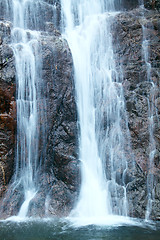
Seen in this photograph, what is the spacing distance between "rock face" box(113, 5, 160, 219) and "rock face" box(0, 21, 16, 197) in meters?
4.35

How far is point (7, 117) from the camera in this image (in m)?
8.82

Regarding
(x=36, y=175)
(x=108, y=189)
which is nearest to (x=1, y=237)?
(x=36, y=175)

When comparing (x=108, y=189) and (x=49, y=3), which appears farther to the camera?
(x=49, y=3)

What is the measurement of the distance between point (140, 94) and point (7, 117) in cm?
538

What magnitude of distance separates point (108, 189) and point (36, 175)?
8.81ft

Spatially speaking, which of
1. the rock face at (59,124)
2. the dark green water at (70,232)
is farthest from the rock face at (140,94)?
the rock face at (59,124)

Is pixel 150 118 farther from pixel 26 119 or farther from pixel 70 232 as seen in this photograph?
pixel 70 232

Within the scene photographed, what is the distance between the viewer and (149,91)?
1000 cm

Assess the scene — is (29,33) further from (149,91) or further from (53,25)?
(149,91)

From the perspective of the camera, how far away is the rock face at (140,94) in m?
8.47

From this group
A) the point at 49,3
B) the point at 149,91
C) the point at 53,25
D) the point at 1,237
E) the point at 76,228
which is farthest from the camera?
the point at 49,3

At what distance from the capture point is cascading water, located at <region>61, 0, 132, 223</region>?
848cm

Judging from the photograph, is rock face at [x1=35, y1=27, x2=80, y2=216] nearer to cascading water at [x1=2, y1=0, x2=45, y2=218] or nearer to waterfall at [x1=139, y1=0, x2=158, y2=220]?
cascading water at [x1=2, y1=0, x2=45, y2=218]

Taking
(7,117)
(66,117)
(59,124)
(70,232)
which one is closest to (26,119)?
(7,117)
